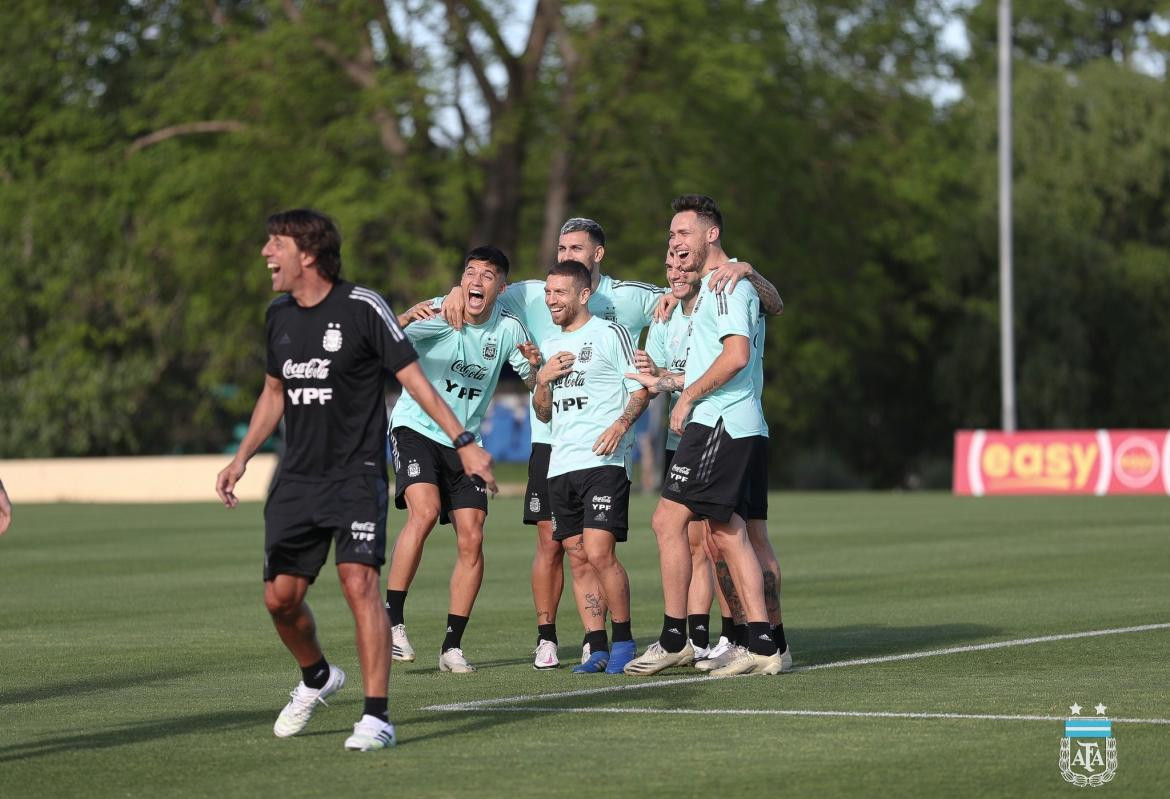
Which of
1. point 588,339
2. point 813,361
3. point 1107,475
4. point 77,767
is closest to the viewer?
point 77,767

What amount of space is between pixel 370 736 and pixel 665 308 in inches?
155

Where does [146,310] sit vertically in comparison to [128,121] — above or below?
below

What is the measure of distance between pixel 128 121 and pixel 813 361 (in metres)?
16.1

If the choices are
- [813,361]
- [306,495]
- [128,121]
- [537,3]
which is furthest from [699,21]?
[306,495]

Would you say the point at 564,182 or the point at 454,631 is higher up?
the point at 564,182

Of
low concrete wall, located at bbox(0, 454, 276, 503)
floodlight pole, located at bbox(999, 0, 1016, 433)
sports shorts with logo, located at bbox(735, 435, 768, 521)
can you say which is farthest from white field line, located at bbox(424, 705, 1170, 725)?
floodlight pole, located at bbox(999, 0, 1016, 433)

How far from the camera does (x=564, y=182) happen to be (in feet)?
135

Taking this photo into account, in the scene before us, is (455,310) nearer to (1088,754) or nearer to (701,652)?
(701,652)

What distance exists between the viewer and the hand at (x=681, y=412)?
9984 millimetres

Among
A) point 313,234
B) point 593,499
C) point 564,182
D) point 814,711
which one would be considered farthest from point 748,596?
point 564,182

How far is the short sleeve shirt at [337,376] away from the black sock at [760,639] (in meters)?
2.73

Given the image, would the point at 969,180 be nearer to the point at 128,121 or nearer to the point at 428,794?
the point at 128,121

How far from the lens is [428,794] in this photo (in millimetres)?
6691

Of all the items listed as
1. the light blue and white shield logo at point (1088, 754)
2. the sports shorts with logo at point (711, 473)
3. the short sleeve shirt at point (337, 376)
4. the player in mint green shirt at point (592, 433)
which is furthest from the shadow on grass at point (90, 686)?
the light blue and white shield logo at point (1088, 754)
